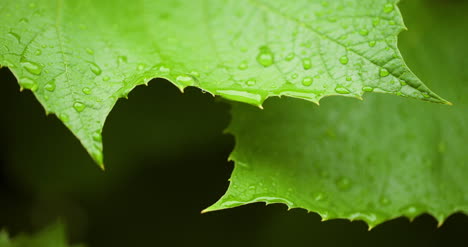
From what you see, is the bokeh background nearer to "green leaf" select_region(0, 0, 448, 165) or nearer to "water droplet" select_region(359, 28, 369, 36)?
"green leaf" select_region(0, 0, 448, 165)

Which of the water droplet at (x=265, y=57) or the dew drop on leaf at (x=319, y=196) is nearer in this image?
the water droplet at (x=265, y=57)

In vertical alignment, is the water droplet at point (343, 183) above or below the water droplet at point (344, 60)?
below

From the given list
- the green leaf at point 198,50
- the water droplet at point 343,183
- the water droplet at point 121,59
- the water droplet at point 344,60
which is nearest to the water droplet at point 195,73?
the green leaf at point 198,50

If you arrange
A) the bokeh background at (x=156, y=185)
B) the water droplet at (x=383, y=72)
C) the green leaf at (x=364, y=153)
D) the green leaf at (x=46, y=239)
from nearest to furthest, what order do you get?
the water droplet at (x=383, y=72)
the green leaf at (x=364, y=153)
the green leaf at (x=46, y=239)
the bokeh background at (x=156, y=185)

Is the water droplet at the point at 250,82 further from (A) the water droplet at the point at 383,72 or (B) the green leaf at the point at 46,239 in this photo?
(B) the green leaf at the point at 46,239

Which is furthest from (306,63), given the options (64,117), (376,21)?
(64,117)
